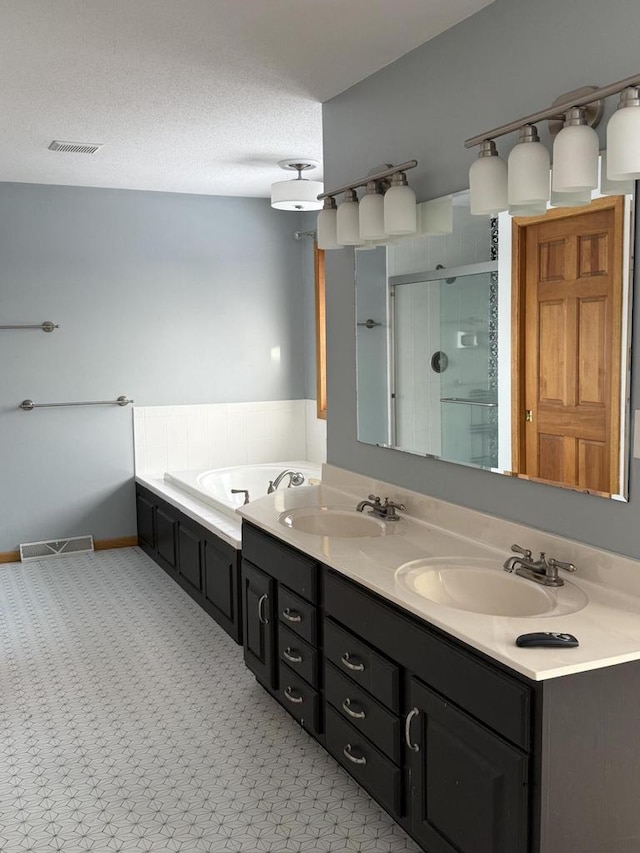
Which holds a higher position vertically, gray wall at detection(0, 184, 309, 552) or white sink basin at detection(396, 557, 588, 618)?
gray wall at detection(0, 184, 309, 552)

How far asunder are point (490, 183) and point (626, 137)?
19.4 inches

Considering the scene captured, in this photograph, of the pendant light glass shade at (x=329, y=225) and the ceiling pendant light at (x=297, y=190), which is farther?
the ceiling pendant light at (x=297, y=190)

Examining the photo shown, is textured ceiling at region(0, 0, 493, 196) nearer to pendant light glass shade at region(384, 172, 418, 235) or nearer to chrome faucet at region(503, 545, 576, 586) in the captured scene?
pendant light glass shade at region(384, 172, 418, 235)

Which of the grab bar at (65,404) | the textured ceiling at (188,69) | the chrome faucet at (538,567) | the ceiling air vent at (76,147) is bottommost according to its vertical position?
the chrome faucet at (538,567)

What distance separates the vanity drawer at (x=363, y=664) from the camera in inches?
87.4

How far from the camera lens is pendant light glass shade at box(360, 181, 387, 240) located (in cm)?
294

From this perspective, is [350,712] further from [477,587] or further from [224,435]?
[224,435]

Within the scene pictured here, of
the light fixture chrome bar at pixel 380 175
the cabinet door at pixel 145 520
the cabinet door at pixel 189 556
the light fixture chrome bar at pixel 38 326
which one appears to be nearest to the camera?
the light fixture chrome bar at pixel 380 175

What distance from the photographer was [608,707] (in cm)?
177

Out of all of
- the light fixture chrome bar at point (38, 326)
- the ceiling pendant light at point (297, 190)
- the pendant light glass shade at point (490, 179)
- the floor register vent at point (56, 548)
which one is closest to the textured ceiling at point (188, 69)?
the ceiling pendant light at point (297, 190)

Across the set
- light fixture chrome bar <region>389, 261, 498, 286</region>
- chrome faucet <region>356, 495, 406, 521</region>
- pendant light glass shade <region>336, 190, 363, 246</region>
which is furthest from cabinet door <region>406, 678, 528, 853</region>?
pendant light glass shade <region>336, 190, 363, 246</region>

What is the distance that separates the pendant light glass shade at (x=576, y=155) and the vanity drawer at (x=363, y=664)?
4.29 ft

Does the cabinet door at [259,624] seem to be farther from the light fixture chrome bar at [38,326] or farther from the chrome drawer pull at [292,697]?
the light fixture chrome bar at [38,326]

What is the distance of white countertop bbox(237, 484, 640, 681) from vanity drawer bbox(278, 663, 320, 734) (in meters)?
0.50
